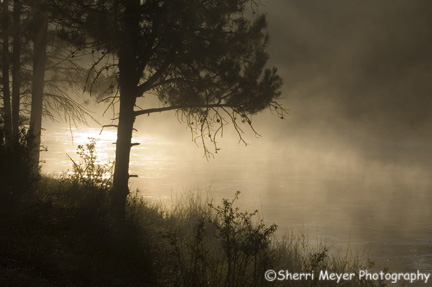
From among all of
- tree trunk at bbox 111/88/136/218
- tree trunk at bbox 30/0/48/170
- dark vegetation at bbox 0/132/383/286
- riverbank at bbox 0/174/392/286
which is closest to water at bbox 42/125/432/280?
tree trunk at bbox 30/0/48/170

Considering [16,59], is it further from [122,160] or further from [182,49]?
[182,49]

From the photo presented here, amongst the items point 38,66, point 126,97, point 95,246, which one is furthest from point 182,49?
point 38,66

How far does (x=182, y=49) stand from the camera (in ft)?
33.4

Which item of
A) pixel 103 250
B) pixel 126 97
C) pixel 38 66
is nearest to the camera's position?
pixel 103 250

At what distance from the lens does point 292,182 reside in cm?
3984

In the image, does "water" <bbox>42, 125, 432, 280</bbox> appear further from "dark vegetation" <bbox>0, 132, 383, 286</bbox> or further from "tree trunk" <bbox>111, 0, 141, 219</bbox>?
"dark vegetation" <bbox>0, 132, 383, 286</bbox>

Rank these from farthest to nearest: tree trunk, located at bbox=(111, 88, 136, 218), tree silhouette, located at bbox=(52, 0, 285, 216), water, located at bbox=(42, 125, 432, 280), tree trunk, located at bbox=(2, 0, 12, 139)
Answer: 1. water, located at bbox=(42, 125, 432, 280)
2. tree trunk, located at bbox=(2, 0, 12, 139)
3. tree trunk, located at bbox=(111, 88, 136, 218)
4. tree silhouette, located at bbox=(52, 0, 285, 216)

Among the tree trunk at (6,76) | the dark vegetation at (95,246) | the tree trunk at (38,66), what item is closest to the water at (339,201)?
the tree trunk at (38,66)

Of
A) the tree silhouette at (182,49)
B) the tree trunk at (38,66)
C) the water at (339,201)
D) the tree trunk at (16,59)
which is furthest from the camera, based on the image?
the water at (339,201)

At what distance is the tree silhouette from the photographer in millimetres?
9883

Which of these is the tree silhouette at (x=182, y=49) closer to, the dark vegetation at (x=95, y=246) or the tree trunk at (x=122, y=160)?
the tree trunk at (x=122, y=160)

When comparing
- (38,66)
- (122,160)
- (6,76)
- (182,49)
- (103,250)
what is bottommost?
(103,250)

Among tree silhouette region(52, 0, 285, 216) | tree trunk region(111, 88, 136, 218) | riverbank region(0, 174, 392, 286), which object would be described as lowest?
riverbank region(0, 174, 392, 286)

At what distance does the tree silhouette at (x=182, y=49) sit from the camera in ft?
32.4
